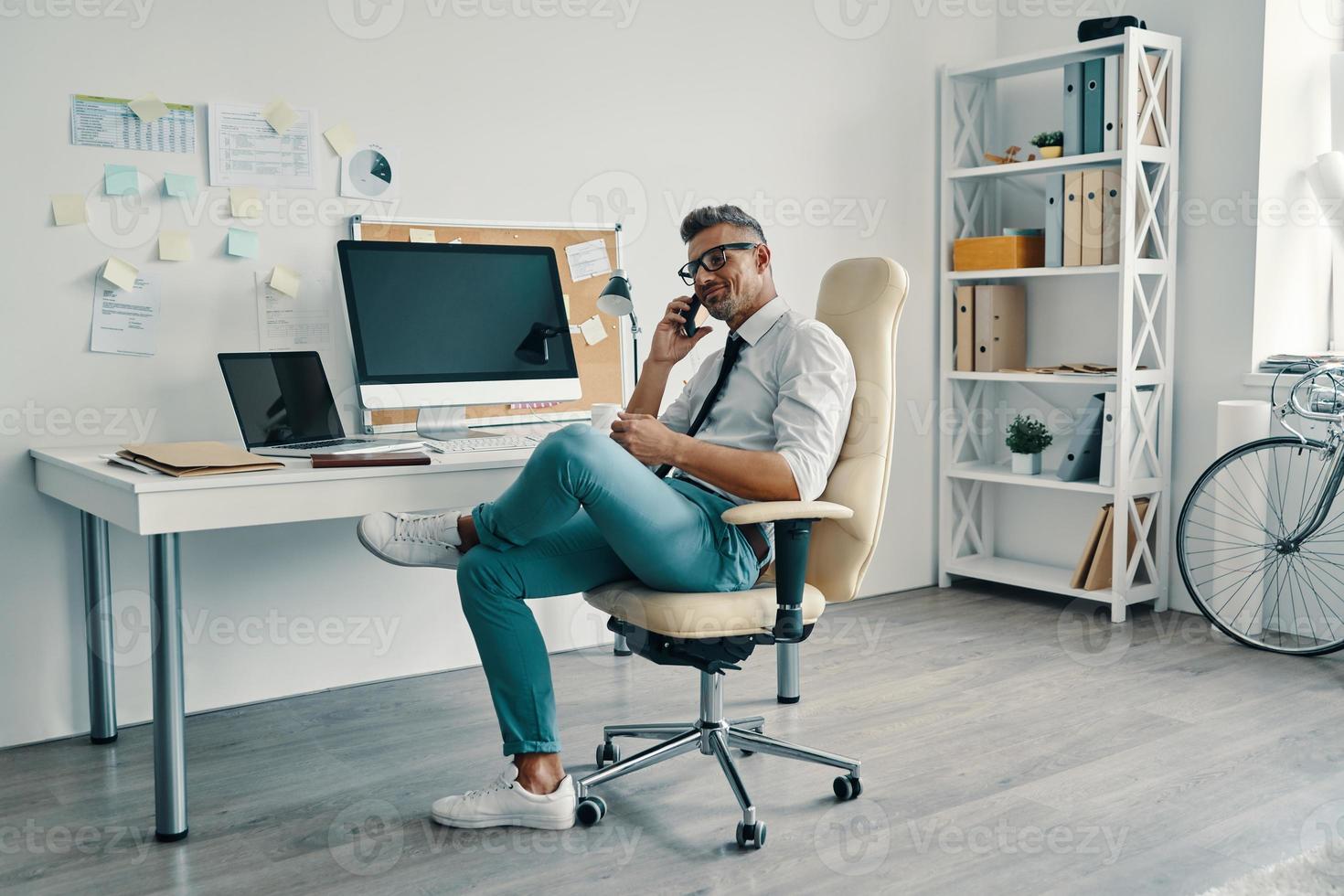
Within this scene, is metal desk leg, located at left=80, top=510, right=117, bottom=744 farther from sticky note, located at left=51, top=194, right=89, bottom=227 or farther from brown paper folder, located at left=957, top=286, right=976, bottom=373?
brown paper folder, located at left=957, top=286, right=976, bottom=373

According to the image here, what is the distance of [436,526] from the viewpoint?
7.40 ft

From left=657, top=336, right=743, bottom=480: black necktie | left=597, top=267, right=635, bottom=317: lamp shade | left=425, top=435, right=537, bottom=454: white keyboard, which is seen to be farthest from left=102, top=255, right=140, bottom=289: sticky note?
left=657, top=336, right=743, bottom=480: black necktie

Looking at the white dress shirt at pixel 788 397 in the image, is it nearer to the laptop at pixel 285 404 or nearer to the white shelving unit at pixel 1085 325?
the laptop at pixel 285 404

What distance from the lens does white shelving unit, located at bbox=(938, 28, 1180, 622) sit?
3.56 meters

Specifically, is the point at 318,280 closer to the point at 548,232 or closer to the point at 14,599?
the point at 548,232

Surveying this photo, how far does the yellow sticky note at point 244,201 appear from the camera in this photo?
2.81 meters

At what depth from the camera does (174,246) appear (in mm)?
2738

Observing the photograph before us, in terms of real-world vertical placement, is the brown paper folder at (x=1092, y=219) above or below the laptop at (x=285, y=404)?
above

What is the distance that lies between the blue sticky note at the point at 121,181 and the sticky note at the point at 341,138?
45 cm

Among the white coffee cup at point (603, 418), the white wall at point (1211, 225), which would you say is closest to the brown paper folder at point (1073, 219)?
the white wall at point (1211, 225)

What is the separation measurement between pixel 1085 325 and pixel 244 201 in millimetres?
2615

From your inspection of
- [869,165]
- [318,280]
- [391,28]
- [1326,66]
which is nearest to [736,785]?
[318,280]

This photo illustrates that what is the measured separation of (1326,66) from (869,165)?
1.39 metres

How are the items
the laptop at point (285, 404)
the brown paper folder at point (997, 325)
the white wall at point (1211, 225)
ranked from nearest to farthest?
1. the laptop at point (285, 404)
2. the white wall at point (1211, 225)
3. the brown paper folder at point (997, 325)
